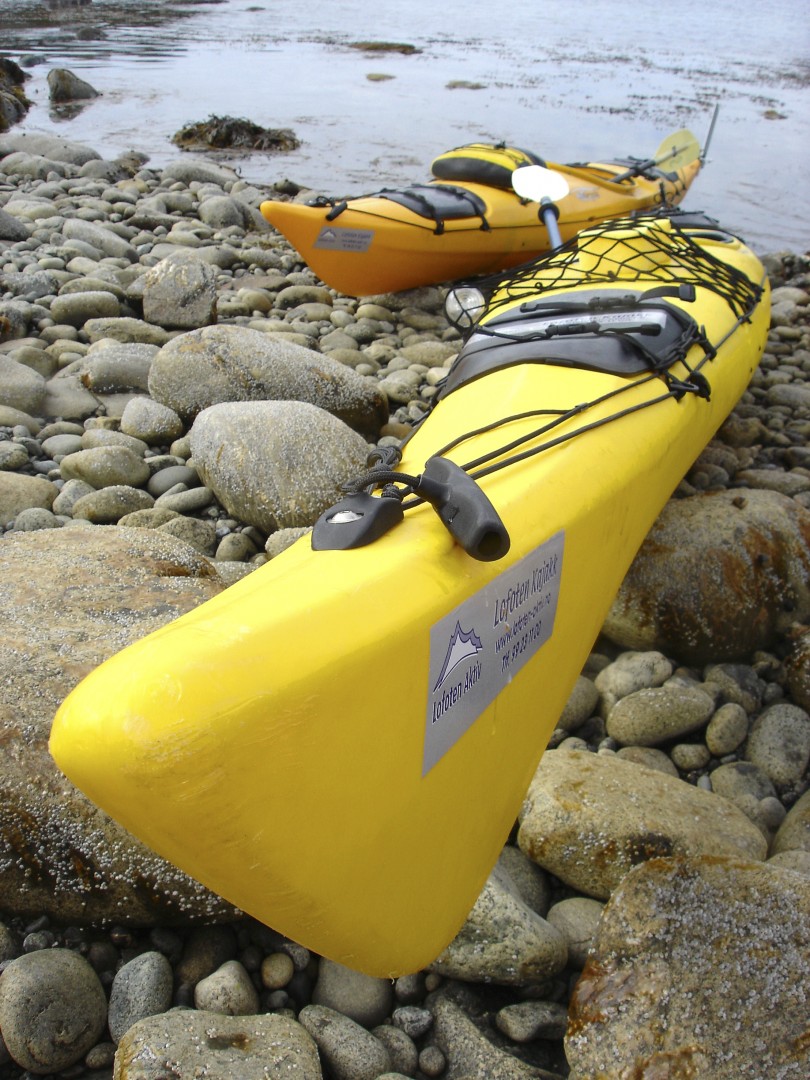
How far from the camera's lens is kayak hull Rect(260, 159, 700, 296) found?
503 centimetres

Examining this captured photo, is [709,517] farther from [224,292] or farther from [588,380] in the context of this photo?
[224,292]

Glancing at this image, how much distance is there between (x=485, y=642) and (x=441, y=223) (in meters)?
4.20

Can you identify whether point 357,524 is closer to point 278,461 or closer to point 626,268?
point 278,461

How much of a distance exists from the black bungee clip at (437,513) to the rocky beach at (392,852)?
0.72m

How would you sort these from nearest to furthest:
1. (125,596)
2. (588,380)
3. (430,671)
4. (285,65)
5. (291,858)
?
1. (291,858)
2. (430,671)
3. (125,596)
4. (588,380)
5. (285,65)

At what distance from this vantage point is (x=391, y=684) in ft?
4.39

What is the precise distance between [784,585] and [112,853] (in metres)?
2.10

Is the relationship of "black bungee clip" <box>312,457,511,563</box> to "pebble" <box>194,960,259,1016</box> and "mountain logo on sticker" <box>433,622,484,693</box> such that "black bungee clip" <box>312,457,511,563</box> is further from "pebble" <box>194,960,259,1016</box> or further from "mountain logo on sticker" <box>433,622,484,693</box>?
"pebble" <box>194,960,259,1016</box>

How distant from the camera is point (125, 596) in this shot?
7.22 feet

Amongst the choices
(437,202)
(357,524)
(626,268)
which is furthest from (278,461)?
(437,202)

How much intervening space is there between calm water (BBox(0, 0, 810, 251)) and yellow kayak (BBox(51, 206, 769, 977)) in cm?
790

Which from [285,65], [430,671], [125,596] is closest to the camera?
[430,671]

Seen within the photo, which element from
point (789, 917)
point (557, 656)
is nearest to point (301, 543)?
point (557, 656)

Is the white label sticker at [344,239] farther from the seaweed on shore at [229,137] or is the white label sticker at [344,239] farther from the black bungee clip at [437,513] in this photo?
the seaweed on shore at [229,137]
